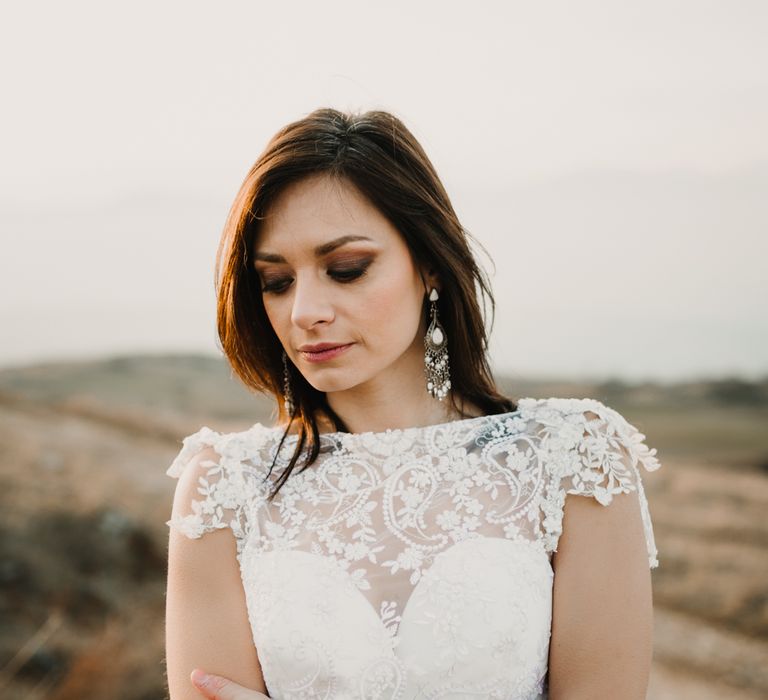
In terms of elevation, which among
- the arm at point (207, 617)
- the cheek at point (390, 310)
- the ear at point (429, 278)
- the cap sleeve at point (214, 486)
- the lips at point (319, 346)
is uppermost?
the ear at point (429, 278)

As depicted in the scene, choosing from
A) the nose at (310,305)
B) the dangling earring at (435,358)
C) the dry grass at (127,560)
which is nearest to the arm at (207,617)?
the nose at (310,305)

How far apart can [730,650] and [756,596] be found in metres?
1.12

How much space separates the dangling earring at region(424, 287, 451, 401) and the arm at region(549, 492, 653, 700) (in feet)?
2.32

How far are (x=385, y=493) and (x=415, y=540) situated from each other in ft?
0.65

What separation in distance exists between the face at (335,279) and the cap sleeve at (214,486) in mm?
441

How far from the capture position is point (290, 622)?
2.51m

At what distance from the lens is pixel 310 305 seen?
254 centimetres

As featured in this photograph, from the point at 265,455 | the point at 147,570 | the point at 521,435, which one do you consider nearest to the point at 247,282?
the point at 265,455

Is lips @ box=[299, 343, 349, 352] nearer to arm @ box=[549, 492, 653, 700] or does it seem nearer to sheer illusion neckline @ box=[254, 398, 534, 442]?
sheer illusion neckline @ box=[254, 398, 534, 442]

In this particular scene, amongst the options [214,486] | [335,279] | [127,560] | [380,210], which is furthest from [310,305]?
[127,560]

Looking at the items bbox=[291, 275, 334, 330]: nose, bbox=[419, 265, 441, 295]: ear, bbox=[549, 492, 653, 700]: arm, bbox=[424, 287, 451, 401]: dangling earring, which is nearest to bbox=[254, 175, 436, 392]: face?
bbox=[291, 275, 334, 330]: nose

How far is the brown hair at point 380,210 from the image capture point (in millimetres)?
2664

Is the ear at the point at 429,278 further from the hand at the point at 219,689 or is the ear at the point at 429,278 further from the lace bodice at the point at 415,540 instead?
the hand at the point at 219,689

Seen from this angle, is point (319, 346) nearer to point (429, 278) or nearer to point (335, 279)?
point (335, 279)
